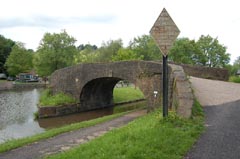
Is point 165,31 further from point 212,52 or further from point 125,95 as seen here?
point 212,52

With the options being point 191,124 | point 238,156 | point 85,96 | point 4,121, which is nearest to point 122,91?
point 85,96

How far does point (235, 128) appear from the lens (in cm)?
901

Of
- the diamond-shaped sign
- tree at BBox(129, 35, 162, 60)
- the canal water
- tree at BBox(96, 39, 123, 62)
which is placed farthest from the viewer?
tree at BBox(96, 39, 123, 62)

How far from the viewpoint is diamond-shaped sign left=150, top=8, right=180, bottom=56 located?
9.38m

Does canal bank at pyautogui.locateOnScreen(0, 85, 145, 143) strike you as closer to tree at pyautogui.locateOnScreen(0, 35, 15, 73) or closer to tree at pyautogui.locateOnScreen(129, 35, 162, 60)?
tree at pyautogui.locateOnScreen(129, 35, 162, 60)

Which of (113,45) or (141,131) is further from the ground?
(113,45)

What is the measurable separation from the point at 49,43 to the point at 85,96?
3119 centimetres

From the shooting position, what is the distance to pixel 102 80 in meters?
30.4

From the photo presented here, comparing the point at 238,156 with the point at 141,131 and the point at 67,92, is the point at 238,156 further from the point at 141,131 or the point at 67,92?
the point at 67,92

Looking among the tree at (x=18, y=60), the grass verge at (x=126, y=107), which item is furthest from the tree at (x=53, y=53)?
the grass verge at (x=126, y=107)

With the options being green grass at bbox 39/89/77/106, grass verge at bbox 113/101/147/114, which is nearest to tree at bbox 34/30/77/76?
grass verge at bbox 113/101/147/114

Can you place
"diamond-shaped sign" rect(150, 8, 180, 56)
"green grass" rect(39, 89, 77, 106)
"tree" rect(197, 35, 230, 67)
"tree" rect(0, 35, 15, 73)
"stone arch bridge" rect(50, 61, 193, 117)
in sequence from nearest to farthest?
1. "diamond-shaped sign" rect(150, 8, 180, 56)
2. "stone arch bridge" rect(50, 61, 193, 117)
3. "green grass" rect(39, 89, 77, 106)
4. "tree" rect(197, 35, 230, 67)
5. "tree" rect(0, 35, 15, 73)

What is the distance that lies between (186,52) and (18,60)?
36.7 meters

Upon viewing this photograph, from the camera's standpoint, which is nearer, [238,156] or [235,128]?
[238,156]
